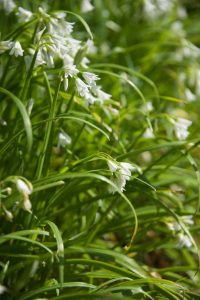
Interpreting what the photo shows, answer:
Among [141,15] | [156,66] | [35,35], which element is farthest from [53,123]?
[141,15]

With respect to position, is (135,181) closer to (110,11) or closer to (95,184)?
(95,184)

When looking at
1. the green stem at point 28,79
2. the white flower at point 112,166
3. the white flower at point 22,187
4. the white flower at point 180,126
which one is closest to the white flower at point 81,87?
the green stem at point 28,79

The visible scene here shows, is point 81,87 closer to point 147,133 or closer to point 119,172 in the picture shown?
point 119,172

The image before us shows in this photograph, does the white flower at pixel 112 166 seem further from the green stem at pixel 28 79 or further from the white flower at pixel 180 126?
the white flower at pixel 180 126

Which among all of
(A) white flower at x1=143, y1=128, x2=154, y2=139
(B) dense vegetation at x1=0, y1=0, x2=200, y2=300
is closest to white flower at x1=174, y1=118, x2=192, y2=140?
(B) dense vegetation at x1=0, y1=0, x2=200, y2=300

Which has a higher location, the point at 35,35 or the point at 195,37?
the point at 35,35

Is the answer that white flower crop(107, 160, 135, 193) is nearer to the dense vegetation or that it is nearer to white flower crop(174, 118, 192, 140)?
the dense vegetation

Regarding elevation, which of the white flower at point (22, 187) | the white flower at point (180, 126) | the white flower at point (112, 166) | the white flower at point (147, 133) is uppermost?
the white flower at point (22, 187)

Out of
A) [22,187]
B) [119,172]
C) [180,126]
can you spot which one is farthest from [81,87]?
[180,126]
